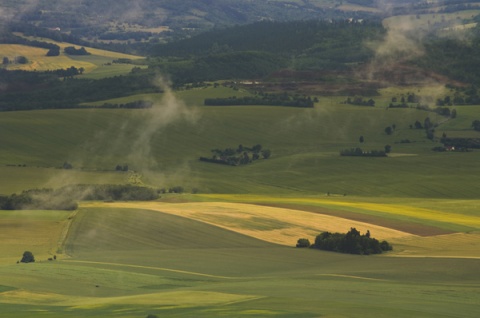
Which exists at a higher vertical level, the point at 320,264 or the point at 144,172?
the point at 144,172

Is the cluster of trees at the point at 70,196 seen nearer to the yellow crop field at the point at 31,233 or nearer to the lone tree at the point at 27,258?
the yellow crop field at the point at 31,233

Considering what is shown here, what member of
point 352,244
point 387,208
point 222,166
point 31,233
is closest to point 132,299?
point 352,244

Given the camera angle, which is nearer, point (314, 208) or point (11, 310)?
point (11, 310)

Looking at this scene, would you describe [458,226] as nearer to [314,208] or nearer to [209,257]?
[314,208]

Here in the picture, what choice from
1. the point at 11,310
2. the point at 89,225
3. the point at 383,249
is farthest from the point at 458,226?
the point at 11,310

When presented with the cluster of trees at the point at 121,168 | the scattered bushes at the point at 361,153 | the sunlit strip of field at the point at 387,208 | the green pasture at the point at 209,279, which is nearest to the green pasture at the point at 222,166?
the cluster of trees at the point at 121,168

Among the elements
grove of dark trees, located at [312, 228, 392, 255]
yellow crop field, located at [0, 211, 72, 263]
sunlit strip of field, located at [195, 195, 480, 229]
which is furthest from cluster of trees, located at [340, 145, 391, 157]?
grove of dark trees, located at [312, 228, 392, 255]
